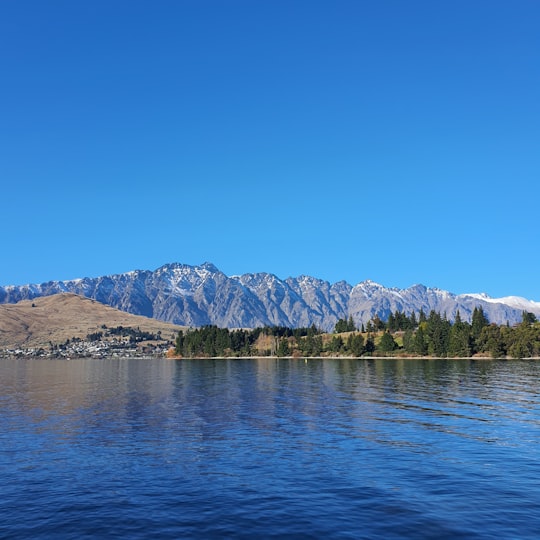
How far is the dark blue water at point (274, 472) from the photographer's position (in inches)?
1334

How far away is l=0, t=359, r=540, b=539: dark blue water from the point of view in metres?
33.9

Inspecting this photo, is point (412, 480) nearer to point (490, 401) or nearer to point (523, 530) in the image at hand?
point (523, 530)

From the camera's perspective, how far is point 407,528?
3266cm

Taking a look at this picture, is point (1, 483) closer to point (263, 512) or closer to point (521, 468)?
point (263, 512)

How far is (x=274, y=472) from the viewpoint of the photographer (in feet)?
150

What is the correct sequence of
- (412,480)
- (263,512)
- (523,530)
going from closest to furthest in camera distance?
(523,530)
(263,512)
(412,480)

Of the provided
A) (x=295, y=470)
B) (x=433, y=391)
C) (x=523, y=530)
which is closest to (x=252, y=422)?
(x=295, y=470)

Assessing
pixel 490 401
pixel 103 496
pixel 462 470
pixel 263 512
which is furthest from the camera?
pixel 490 401

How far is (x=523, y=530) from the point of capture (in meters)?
32.7

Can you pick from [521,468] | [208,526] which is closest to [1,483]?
[208,526]

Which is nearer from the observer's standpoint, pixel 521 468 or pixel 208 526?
pixel 208 526

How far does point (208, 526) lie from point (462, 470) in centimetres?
2478

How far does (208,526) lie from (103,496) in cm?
1092

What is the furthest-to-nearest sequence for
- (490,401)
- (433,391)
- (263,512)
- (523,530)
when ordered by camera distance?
1. (433,391)
2. (490,401)
3. (263,512)
4. (523,530)
